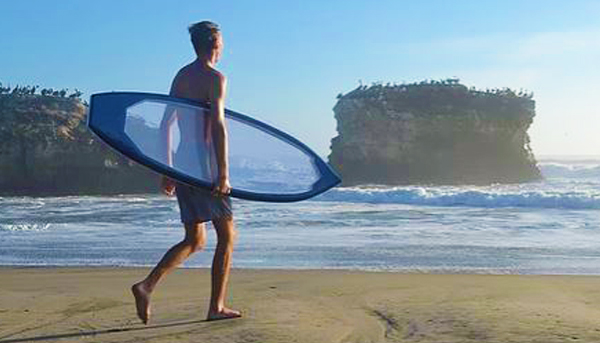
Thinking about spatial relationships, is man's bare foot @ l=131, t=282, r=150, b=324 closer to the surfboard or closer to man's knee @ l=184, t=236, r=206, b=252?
man's knee @ l=184, t=236, r=206, b=252

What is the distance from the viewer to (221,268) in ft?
15.3

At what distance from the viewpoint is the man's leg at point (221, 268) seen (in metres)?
4.56

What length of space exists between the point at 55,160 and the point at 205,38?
1024 inches

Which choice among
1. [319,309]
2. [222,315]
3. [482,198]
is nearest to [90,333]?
[222,315]

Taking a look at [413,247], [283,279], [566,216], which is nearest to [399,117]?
[566,216]

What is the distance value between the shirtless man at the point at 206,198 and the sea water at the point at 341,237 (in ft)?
10.8

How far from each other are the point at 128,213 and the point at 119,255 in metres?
6.91

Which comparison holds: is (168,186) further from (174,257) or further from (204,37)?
(204,37)

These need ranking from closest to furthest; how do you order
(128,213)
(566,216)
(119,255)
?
1. (119,255)
2. (566,216)
3. (128,213)

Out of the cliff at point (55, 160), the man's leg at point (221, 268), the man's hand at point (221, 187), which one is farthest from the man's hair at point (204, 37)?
the cliff at point (55, 160)

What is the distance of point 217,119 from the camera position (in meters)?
4.41

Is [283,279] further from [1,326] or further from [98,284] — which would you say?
[1,326]

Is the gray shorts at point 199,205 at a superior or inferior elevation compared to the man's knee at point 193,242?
superior

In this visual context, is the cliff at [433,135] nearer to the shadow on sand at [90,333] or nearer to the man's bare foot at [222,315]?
the man's bare foot at [222,315]
